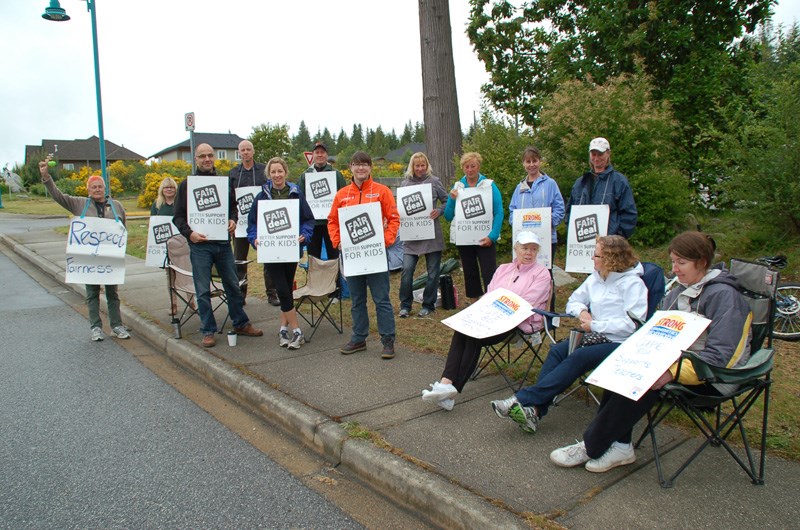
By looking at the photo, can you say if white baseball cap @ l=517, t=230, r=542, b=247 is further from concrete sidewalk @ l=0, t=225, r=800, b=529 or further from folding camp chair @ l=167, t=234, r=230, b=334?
folding camp chair @ l=167, t=234, r=230, b=334

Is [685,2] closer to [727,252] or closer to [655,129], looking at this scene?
[655,129]

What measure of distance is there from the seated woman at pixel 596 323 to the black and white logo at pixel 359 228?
90.2 inches

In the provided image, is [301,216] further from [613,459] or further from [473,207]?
[613,459]

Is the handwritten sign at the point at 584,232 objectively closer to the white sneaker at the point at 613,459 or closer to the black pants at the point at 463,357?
the black pants at the point at 463,357

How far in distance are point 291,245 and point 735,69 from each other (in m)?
10.8

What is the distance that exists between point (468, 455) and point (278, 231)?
140 inches

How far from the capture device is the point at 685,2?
40.1ft

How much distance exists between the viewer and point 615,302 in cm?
408

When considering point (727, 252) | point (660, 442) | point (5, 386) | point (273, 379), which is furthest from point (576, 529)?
point (727, 252)

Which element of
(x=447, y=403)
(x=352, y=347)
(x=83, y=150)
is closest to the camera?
(x=447, y=403)

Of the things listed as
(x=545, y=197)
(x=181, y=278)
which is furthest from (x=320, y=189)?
(x=545, y=197)

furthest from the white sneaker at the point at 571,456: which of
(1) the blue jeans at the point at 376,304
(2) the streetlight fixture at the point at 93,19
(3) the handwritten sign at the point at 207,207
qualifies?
(2) the streetlight fixture at the point at 93,19

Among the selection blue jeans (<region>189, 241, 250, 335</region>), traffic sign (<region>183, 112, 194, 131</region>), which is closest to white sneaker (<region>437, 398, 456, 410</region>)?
blue jeans (<region>189, 241, 250, 335</region>)

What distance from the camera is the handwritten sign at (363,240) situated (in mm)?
5832
